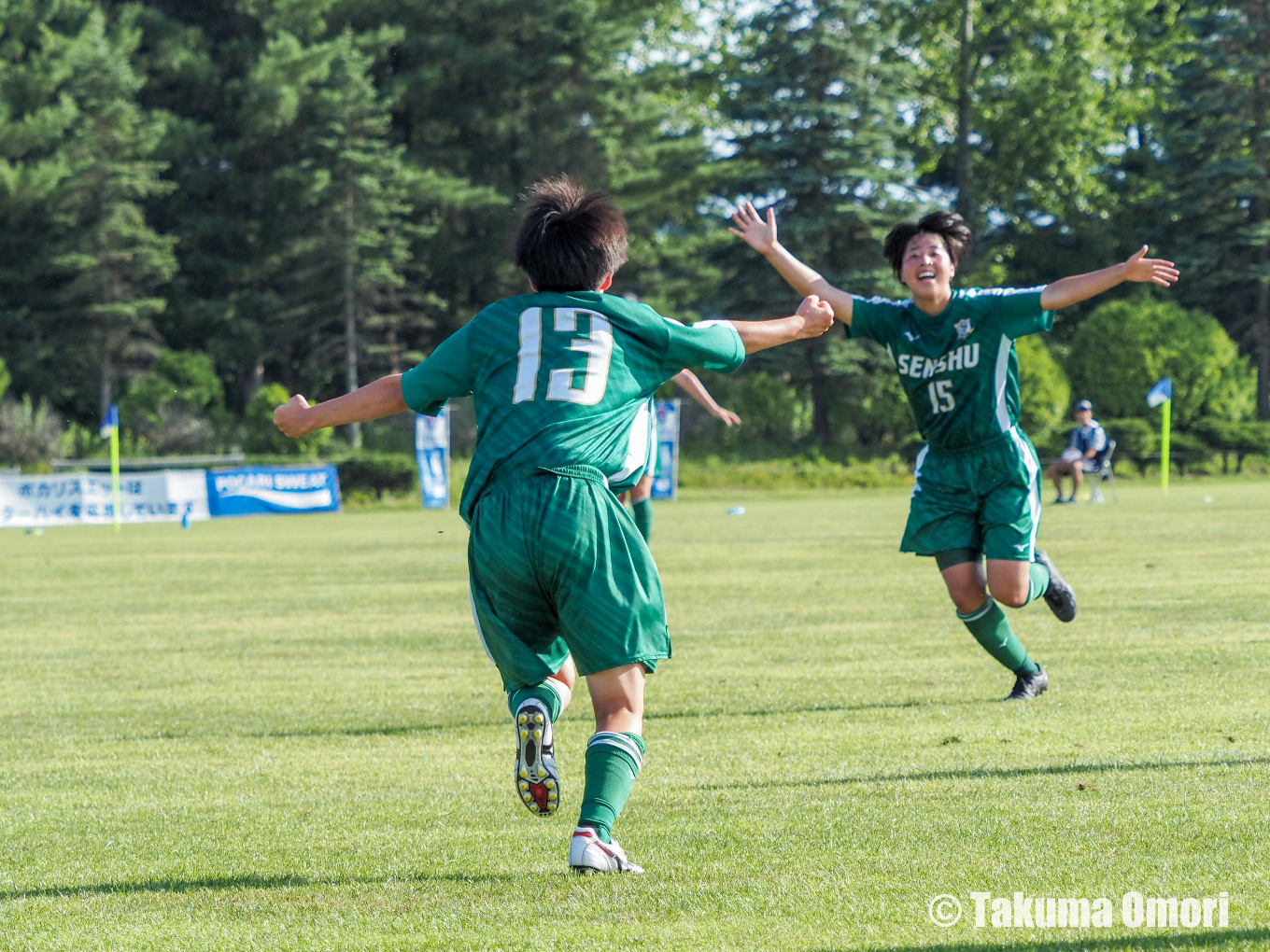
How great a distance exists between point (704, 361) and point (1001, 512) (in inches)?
122

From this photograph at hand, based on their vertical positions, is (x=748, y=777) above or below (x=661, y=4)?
below

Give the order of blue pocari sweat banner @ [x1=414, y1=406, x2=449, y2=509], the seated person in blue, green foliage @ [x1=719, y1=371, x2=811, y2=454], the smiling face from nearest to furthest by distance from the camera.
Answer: the smiling face → the seated person in blue → blue pocari sweat banner @ [x1=414, y1=406, x2=449, y2=509] → green foliage @ [x1=719, y1=371, x2=811, y2=454]

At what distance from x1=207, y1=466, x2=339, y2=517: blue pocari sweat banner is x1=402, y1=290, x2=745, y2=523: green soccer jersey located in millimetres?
28212

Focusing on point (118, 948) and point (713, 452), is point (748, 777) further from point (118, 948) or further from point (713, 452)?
point (713, 452)

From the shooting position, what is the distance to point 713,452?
47906 mm

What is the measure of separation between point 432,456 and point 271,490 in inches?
141

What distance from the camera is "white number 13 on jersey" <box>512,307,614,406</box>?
406 cm

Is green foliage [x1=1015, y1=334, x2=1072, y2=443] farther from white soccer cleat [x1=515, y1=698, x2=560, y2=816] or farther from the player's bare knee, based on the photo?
white soccer cleat [x1=515, y1=698, x2=560, y2=816]

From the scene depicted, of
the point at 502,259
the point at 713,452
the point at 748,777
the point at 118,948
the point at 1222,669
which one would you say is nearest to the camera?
the point at 118,948

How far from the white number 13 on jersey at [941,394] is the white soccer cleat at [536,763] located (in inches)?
133

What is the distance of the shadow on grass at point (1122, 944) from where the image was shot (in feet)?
10.5

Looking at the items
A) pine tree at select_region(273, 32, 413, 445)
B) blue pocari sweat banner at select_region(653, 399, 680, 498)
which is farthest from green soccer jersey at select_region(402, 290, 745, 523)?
pine tree at select_region(273, 32, 413, 445)

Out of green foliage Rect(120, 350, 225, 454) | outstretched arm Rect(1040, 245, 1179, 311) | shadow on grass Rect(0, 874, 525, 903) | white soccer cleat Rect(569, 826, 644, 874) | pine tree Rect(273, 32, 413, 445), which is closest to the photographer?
white soccer cleat Rect(569, 826, 644, 874)

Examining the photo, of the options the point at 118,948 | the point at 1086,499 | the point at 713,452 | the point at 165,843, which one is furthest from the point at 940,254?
the point at 713,452
